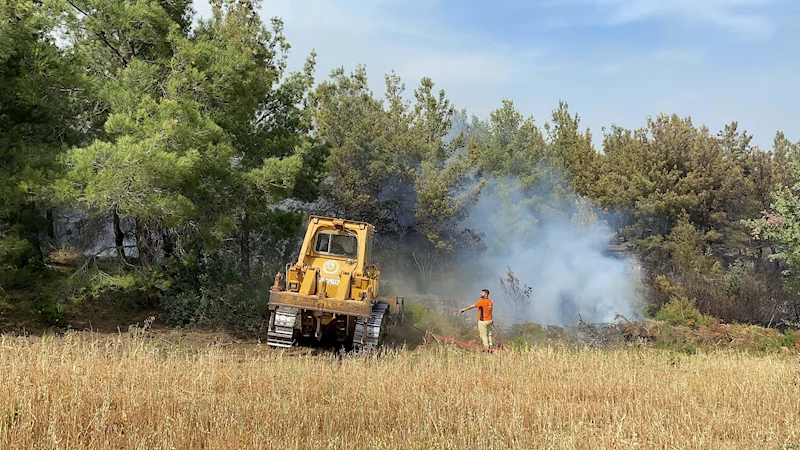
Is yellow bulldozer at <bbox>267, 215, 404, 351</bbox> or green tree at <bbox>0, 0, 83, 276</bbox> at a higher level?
green tree at <bbox>0, 0, 83, 276</bbox>

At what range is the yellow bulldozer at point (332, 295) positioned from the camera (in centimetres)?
1238

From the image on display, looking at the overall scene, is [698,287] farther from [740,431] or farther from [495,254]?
[740,431]

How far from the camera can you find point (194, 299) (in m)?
16.3

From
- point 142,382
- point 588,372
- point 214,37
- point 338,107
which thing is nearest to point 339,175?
point 338,107

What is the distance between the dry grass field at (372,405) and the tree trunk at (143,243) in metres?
7.90

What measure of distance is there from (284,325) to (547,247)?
21.4 m

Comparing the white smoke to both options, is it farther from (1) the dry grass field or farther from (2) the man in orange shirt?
(1) the dry grass field

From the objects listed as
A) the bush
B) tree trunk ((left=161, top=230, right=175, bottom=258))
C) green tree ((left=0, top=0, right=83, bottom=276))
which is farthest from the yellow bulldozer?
the bush

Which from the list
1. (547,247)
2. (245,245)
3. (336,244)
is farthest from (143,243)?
(547,247)

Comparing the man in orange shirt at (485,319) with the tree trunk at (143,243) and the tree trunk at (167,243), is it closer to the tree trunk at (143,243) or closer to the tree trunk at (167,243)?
the tree trunk at (167,243)

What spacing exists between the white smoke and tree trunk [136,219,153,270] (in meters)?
15.9

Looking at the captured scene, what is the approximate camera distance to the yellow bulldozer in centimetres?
1238

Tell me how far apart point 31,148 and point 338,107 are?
43.8 ft

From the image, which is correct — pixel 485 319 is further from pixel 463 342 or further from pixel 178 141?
pixel 178 141
